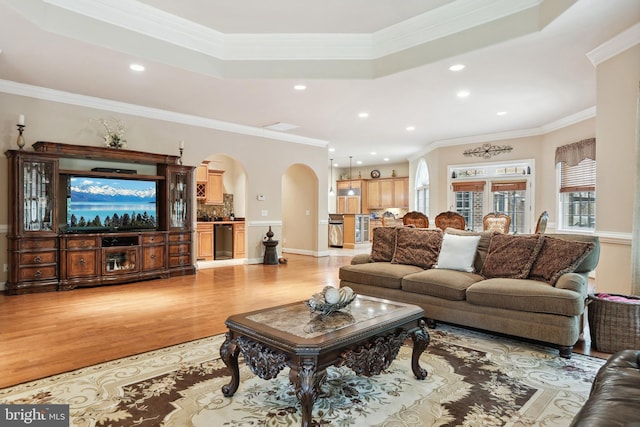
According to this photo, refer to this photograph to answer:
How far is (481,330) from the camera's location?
363 cm

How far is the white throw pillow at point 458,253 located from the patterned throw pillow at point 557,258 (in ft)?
1.96

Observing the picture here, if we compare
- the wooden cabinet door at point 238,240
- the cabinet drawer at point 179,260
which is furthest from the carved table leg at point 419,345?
the wooden cabinet door at point 238,240

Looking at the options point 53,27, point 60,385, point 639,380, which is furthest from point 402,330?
point 53,27

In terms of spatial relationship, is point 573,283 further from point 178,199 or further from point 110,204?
point 110,204

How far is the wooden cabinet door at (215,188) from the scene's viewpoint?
897 centimetres

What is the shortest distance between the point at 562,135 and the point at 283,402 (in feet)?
24.7

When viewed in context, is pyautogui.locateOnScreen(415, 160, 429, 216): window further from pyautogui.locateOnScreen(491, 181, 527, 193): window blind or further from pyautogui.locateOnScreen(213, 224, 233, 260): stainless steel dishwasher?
pyautogui.locateOnScreen(213, 224, 233, 260): stainless steel dishwasher

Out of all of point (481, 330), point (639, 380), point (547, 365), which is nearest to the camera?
point (639, 380)

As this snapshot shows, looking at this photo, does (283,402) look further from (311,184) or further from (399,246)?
(311,184)

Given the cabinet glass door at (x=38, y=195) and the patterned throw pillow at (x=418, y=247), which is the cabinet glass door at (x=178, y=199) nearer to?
the cabinet glass door at (x=38, y=195)

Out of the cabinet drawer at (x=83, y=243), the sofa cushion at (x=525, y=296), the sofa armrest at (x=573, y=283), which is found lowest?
the sofa cushion at (x=525, y=296)

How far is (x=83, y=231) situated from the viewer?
5.76 m

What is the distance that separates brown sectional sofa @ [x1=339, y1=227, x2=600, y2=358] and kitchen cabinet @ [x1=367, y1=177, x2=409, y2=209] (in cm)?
890

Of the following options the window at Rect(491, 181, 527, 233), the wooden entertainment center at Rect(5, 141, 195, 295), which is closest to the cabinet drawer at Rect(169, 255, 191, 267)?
the wooden entertainment center at Rect(5, 141, 195, 295)
